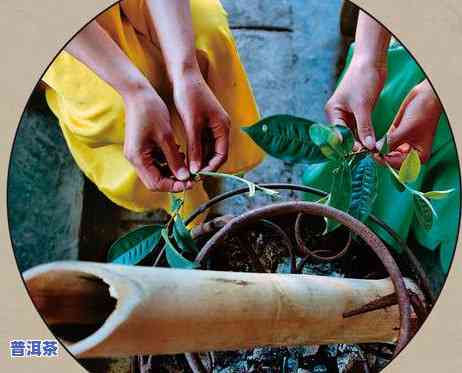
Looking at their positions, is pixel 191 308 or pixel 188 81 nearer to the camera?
pixel 191 308

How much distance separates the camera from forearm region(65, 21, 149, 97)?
2.16 feet

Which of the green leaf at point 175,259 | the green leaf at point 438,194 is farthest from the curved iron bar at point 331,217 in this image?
the green leaf at point 438,194

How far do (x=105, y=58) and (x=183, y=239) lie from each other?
0.65 ft

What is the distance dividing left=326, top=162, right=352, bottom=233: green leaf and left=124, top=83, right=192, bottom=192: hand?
0.15m

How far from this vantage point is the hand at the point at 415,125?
0.70 m

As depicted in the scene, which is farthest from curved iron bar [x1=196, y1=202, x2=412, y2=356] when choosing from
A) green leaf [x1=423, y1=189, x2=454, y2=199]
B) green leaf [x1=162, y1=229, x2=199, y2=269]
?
green leaf [x1=423, y1=189, x2=454, y2=199]

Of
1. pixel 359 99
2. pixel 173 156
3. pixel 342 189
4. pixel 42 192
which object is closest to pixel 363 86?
pixel 359 99

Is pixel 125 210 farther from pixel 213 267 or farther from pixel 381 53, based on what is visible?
pixel 381 53

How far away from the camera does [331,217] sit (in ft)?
2.11

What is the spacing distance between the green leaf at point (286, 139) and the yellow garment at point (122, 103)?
21mm

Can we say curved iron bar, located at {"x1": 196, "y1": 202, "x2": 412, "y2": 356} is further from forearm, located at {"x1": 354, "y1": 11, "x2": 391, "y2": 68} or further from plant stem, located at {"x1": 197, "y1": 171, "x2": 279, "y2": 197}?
forearm, located at {"x1": 354, "y1": 11, "x2": 391, "y2": 68}

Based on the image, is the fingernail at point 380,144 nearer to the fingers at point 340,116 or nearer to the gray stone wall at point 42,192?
the fingers at point 340,116

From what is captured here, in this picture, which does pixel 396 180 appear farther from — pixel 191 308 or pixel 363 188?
pixel 191 308

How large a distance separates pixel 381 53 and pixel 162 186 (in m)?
0.27
